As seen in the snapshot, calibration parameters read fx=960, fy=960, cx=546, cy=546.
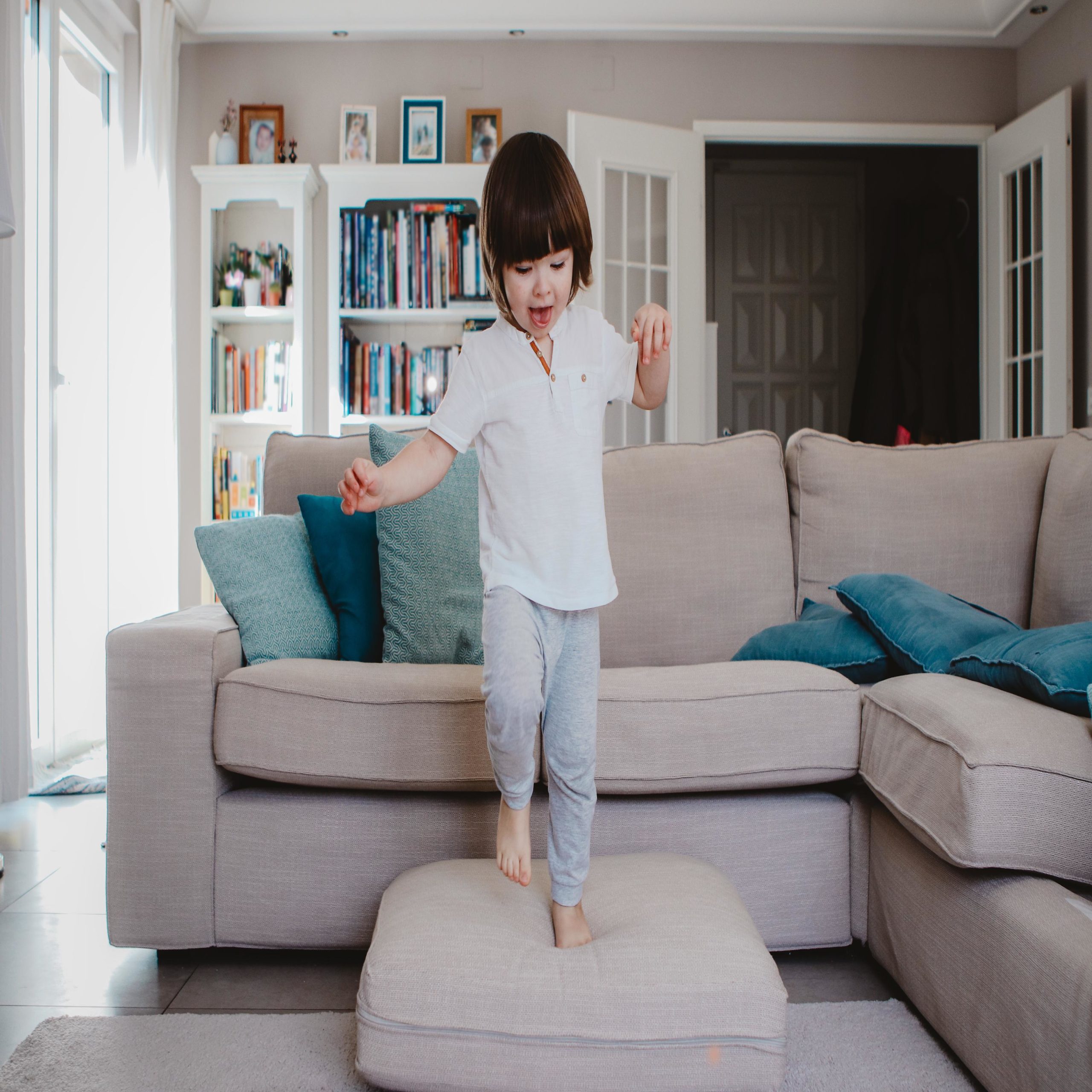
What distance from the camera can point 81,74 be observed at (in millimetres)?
3336

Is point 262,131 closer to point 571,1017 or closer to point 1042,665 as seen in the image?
point 1042,665

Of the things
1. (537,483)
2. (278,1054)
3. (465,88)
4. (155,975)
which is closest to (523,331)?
(537,483)

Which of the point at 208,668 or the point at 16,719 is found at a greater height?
the point at 208,668

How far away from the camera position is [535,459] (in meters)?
1.24

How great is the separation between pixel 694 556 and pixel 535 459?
889 mm

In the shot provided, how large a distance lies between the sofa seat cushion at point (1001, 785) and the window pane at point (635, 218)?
9.44ft

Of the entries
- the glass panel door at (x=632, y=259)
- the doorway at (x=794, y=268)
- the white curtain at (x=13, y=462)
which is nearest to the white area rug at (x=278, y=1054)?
the white curtain at (x=13, y=462)

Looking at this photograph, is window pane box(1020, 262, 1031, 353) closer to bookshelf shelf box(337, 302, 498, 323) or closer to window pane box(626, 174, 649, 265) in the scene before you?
window pane box(626, 174, 649, 265)

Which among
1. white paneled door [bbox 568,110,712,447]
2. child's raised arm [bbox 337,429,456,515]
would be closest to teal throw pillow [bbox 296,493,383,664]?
child's raised arm [bbox 337,429,456,515]

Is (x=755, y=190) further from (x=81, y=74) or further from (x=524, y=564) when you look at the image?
(x=524, y=564)

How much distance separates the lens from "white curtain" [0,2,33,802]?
2605 millimetres

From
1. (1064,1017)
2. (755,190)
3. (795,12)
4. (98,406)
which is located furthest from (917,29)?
(1064,1017)

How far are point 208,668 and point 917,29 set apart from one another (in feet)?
12.8

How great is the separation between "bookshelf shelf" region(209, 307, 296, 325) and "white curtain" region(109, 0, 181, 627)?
18 centimetres
